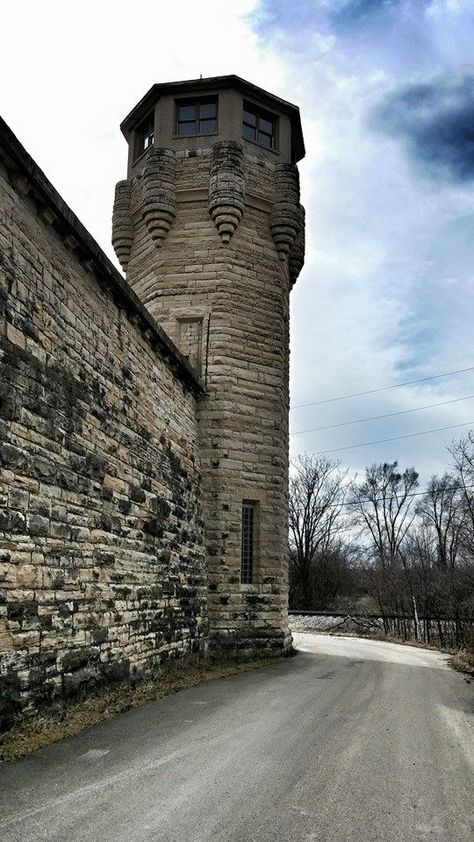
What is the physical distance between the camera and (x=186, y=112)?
52.9 feet

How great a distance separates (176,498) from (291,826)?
25.5 feet

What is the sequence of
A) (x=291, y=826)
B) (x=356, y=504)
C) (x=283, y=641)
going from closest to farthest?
(x=291, y=826), (x=283, y=641), (x=356, y=504)

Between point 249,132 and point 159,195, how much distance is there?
9.57 feet

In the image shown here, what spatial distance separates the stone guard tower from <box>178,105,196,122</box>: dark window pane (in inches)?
1.0

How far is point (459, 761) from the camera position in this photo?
5.67 m

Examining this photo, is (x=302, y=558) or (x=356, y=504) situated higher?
(x=356, y=504)

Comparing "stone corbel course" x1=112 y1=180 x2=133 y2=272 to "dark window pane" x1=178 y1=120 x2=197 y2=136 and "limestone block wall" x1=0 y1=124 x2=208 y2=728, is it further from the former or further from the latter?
"limestone block wall" x1=0 y1=124 x2=208 y2=728

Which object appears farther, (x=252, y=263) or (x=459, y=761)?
(x=252, y=263)

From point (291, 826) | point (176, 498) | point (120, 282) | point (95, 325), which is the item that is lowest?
point (291, 826)

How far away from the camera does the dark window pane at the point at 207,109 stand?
628 inches

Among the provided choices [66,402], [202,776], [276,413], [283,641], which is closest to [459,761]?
[202,776]

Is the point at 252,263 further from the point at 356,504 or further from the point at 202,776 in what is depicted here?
the point at 356,504

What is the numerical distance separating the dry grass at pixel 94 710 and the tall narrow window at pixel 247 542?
102 inches

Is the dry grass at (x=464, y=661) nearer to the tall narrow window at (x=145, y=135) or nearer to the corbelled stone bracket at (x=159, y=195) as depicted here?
the corbelled stone bracket at (x=159, y=195)
